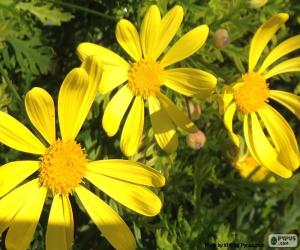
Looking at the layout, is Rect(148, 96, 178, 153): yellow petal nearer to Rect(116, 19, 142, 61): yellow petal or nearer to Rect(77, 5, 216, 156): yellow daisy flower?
Rect(77, 5, 216, 156): yellow daisy flower

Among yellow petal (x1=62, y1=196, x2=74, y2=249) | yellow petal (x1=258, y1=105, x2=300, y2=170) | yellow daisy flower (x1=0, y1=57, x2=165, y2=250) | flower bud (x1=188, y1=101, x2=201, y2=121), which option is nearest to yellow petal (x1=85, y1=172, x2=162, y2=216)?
yellow daisy flower (x1=0, y1=57, x2=165, y2=250)

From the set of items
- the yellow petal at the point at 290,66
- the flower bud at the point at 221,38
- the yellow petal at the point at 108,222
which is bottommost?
the yellow petal at the point at 108,222

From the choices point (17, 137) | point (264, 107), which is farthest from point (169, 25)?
point (17, 137)

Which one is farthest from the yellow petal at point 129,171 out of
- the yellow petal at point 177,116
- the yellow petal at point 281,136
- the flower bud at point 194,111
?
the yellow petal at point 281,136

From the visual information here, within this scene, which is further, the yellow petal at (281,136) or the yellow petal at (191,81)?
the yellow petal at (281,136)

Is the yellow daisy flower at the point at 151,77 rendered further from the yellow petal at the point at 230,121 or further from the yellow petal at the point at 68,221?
the yellow petal at the point at 68,221

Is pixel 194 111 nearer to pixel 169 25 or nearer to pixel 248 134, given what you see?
pixel 248 134
